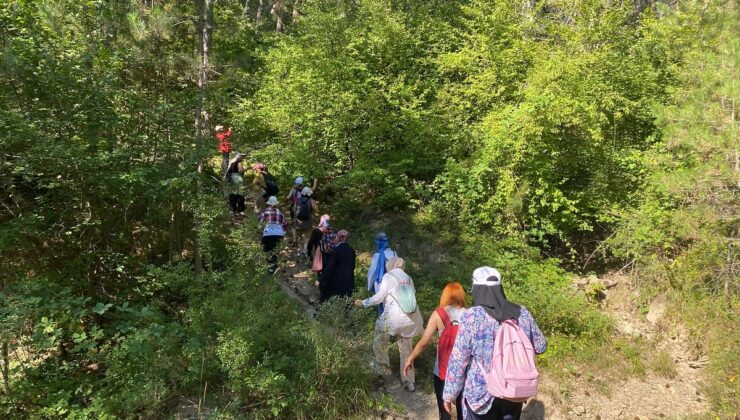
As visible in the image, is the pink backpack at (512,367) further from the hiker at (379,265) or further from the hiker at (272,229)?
the hiker at (272,229)

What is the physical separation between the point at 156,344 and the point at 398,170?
22.3 ft

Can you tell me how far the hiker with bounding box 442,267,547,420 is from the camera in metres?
3.10

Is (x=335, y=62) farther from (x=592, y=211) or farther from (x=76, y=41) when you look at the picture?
(x=592, y=211)

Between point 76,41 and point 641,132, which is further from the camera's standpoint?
point 641,132

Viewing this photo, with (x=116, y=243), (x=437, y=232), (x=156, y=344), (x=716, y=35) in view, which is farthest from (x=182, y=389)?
(x=716, y=35)

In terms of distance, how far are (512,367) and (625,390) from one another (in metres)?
4.59

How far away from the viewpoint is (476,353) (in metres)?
3.12

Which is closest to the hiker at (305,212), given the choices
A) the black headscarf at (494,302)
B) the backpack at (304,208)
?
the backpack at (304,208)

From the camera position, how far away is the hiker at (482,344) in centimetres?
310

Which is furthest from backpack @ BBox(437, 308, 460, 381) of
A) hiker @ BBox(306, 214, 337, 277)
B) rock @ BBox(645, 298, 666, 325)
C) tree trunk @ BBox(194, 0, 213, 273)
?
rock @ BBox(645, 298, 666, 325)

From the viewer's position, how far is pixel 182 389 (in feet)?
15.3

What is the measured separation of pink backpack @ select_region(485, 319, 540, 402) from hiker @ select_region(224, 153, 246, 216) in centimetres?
657

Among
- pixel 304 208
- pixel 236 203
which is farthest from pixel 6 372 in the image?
pixel 236 203

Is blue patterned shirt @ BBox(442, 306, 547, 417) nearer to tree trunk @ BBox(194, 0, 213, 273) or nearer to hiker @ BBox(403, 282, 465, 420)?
hiker @ BBox(403, 282, 465, 420)
